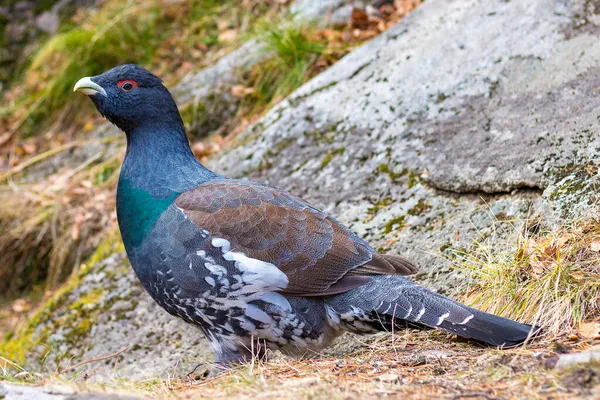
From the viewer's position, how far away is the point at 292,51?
7.42m

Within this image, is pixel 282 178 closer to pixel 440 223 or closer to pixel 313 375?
pixel 440 223

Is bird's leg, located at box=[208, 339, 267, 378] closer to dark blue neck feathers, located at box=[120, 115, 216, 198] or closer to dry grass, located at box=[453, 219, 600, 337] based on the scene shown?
dark blue neck feathers, located at box=[120, 115, 216, 198]

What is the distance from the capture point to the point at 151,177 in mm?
4625

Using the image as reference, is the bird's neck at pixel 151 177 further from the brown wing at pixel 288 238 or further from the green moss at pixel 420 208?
the green moss at pixel 420 208

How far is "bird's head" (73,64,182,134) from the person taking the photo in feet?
15.8

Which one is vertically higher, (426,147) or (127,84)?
(127,84)

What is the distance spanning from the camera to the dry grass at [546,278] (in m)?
3.72

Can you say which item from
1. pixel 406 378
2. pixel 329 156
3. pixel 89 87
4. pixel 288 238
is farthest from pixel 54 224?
pixel 406 378

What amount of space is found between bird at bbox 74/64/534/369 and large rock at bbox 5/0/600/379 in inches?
26.9

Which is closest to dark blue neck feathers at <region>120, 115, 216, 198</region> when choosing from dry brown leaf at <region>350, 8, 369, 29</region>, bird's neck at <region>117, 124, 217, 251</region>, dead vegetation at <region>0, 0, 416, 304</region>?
bird's neck at <region>117, 124, 217, 251</region>

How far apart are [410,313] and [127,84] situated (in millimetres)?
2466

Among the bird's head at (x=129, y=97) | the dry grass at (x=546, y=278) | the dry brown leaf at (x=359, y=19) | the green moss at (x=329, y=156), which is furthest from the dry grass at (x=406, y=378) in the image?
the dry brown leaf at (x=359, y=19)

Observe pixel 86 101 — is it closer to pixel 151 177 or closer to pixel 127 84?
pixel 127 84

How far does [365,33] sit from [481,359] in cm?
480
